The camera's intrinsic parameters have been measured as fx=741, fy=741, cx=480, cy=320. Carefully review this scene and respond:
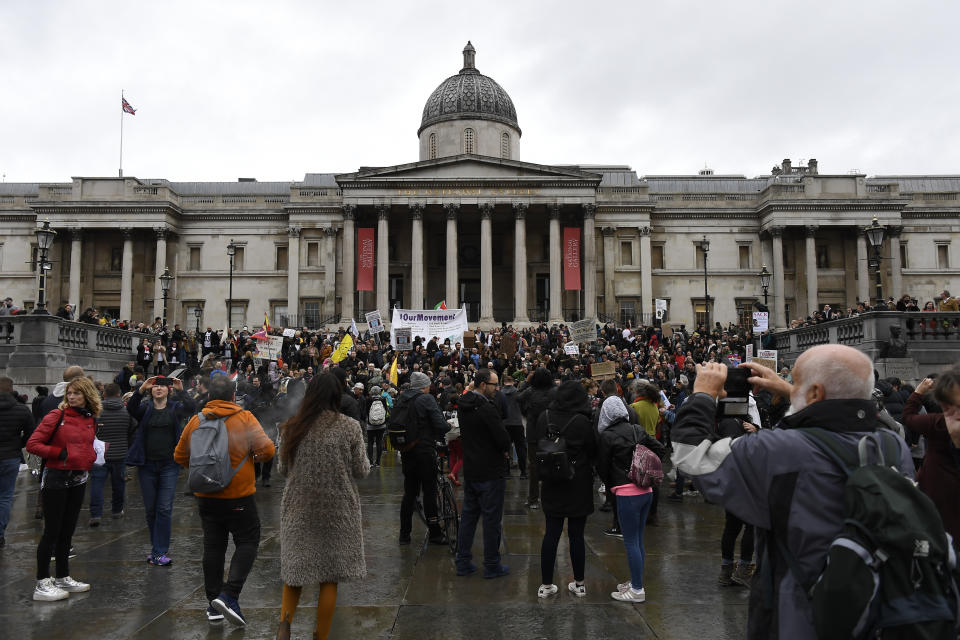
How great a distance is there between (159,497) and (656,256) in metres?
47.5

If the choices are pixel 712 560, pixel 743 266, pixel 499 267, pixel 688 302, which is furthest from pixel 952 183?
pixel 712 560

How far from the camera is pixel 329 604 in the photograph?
225 inches

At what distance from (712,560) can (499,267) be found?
4400 cm

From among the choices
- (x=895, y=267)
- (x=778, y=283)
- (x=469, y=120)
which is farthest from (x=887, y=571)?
(x=895, y=267)

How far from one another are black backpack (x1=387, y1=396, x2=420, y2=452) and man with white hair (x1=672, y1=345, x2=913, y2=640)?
6.08 m

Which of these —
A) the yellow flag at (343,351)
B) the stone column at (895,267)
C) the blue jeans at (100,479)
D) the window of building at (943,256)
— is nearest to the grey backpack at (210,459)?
the blue jeans at (100,479)

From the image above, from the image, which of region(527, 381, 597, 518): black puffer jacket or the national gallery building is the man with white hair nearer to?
region(527, 381, 597, 518): black puffer jacket

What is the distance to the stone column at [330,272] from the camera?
164 ft

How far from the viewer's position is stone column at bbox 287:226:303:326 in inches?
1998

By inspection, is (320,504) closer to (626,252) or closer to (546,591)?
(546,591)

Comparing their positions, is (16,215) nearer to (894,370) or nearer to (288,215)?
(288,215)

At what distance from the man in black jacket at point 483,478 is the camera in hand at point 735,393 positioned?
4.38 meters

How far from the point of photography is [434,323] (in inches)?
1367

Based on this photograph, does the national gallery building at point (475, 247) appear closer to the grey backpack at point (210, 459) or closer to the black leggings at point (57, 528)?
the black leggings at point (57, 528)
